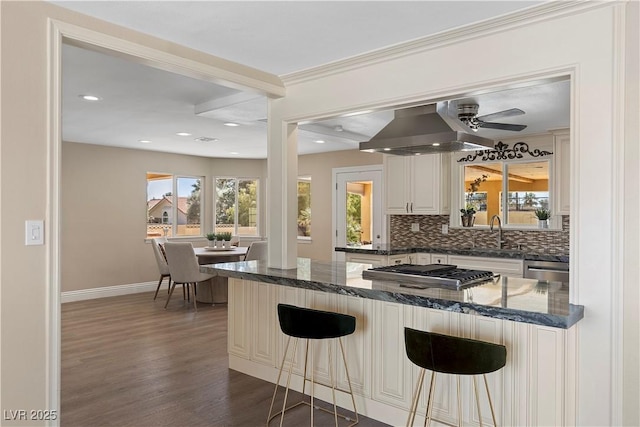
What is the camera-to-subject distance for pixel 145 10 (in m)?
2.35

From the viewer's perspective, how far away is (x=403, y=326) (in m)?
2.82

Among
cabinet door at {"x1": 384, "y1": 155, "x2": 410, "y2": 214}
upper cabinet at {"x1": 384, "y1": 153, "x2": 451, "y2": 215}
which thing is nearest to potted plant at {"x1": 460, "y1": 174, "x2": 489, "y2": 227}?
upper cabinet at {"x1": 384, "y1": 153, "x2": 451, "y2": 215}

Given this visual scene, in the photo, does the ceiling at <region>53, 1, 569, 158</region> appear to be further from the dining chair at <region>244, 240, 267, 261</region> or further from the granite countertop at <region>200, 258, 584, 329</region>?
the dining chair at <region>244, 240, 267, 261</region>

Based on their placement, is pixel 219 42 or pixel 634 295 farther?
pixel 219 42

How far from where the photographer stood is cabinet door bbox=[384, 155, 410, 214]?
6.12 metres

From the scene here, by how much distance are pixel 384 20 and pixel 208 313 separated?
4.64 m

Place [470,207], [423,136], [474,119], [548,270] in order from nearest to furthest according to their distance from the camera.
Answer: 1. [423,136]
2. [474,119]
3. [548,270]
4. [470,207]

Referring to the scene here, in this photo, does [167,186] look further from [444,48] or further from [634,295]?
[634,295]

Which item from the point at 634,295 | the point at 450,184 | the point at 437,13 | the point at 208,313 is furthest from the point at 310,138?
the point at 634,295

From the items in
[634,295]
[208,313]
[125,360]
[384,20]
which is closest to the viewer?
[634,295]

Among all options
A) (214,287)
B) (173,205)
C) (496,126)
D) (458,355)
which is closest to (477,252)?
(496,126)

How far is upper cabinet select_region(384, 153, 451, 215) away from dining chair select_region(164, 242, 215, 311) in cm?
275

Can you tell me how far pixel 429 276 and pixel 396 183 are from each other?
3.45 metres

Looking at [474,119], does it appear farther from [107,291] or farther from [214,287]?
[107,291]
